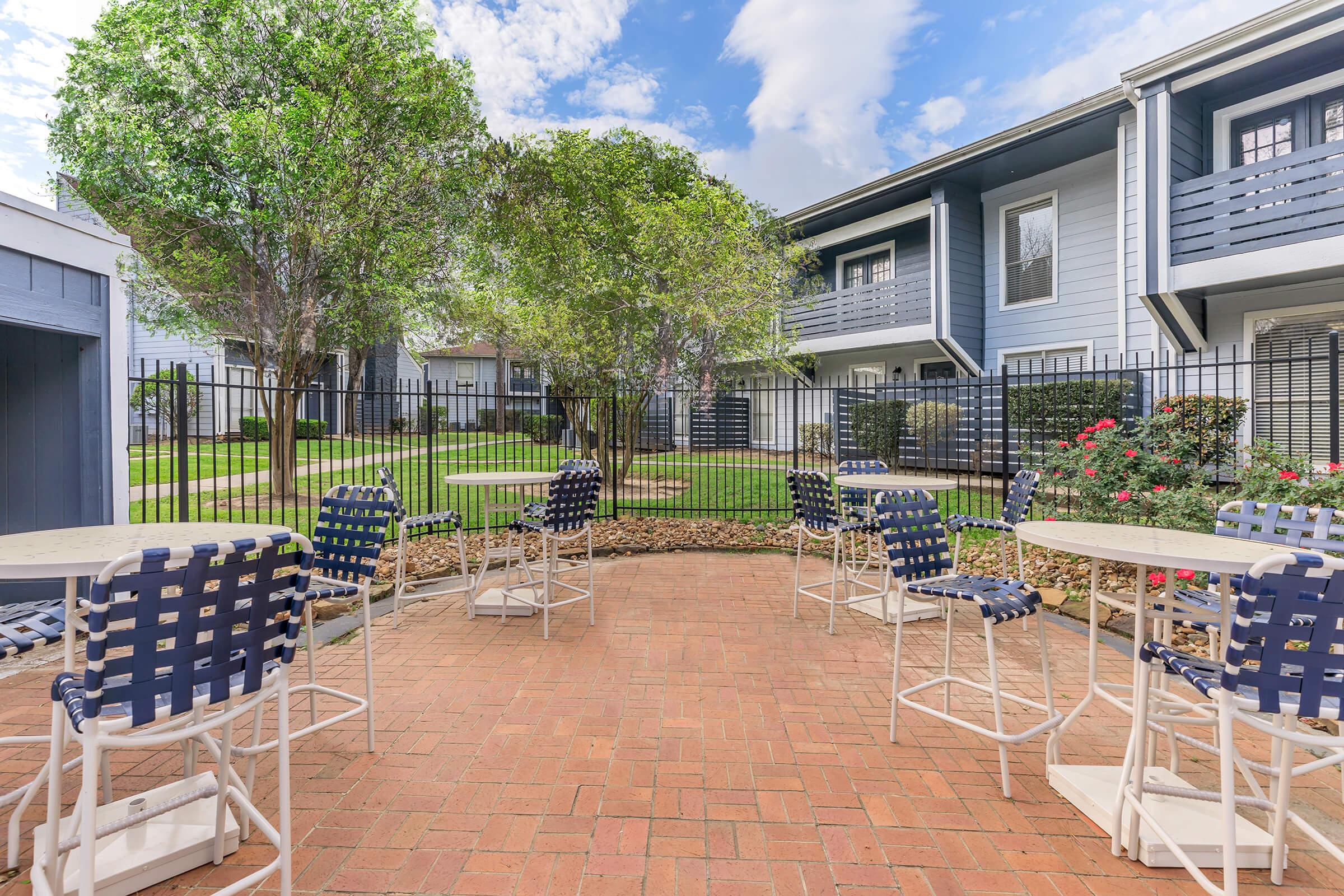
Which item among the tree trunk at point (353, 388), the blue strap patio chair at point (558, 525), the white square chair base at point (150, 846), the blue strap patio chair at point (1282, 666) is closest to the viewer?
the blue strap patio chair at point (1282, 666)

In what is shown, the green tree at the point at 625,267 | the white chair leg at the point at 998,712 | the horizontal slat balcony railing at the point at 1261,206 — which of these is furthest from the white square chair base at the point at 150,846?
the horizontal slat balcony railing at the point at 1261,206

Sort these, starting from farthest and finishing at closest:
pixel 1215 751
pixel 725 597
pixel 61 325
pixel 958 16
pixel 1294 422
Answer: pixel 958 16
pixel 1294 422
pixel 725 597
pixel 61 325
pixel 1215 751

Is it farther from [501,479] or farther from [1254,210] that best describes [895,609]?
[1254,210]

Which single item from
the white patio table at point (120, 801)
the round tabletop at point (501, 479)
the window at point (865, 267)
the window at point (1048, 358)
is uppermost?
the window at point (865, 267)

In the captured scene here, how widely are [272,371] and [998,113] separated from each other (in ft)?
61.0

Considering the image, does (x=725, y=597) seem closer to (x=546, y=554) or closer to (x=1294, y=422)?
(x=546, y=554)

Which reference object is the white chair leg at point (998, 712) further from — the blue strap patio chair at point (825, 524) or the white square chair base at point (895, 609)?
the white square chair base at point (895, 609)

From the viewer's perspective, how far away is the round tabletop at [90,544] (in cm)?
183

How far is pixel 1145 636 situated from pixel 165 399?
20900 millimetres

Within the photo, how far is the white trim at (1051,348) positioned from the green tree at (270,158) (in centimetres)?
1073

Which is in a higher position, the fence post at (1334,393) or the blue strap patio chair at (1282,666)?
the fence post at (1334,393)

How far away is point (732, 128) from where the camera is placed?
17484 millimetres

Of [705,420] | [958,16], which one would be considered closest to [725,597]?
[705,420]

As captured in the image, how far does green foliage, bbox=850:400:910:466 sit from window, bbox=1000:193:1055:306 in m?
3.24
